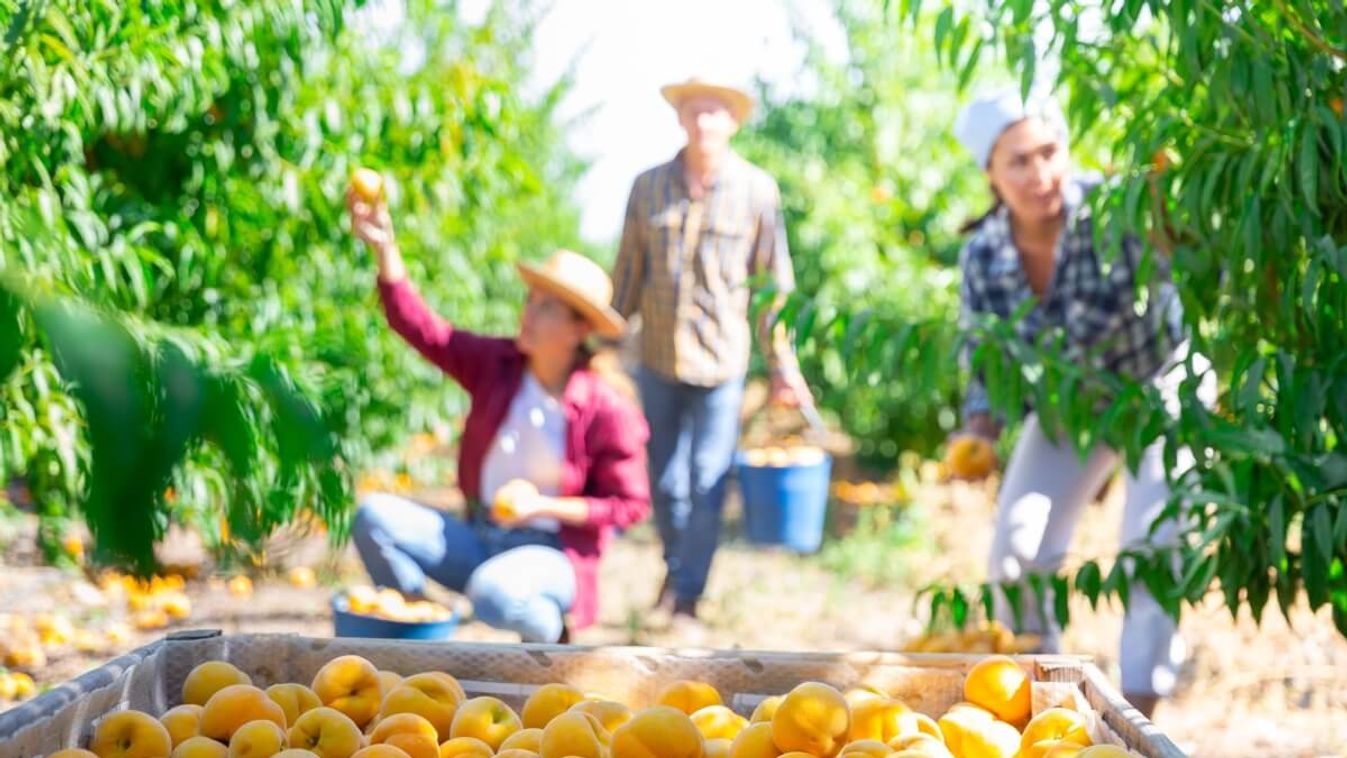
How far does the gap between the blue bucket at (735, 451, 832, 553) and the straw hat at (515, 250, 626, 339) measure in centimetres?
290

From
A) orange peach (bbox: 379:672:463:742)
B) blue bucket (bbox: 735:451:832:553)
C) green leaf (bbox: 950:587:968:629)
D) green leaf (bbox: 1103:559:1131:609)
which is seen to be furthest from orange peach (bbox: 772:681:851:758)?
blue bucket (bbox: 735:451:832:553)

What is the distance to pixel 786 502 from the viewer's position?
6.54 meters

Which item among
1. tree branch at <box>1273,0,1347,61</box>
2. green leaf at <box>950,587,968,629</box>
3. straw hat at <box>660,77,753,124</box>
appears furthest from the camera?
straw hat at <box>660,77,753,124</box>

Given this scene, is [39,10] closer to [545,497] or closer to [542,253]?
[545,497]

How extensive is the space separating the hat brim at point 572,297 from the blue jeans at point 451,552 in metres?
0.57

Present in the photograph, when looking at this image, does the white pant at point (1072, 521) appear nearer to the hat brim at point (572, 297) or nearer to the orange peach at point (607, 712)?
the hat brim at point (572, 297)

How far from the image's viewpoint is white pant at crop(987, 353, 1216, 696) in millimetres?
3402

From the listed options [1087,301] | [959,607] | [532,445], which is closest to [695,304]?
[532,445]

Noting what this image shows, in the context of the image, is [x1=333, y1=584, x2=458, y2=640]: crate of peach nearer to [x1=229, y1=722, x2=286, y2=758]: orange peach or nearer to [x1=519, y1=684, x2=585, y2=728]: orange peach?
[x1=519, y1=684, x2=585, y2=728]: orange peach

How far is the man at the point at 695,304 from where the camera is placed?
4.90m

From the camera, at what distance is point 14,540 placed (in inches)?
202

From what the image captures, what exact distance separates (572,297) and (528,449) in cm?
41

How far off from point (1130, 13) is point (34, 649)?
3.23 meters

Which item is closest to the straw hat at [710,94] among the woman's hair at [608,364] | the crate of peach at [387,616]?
the woman's hair at [608,364]
